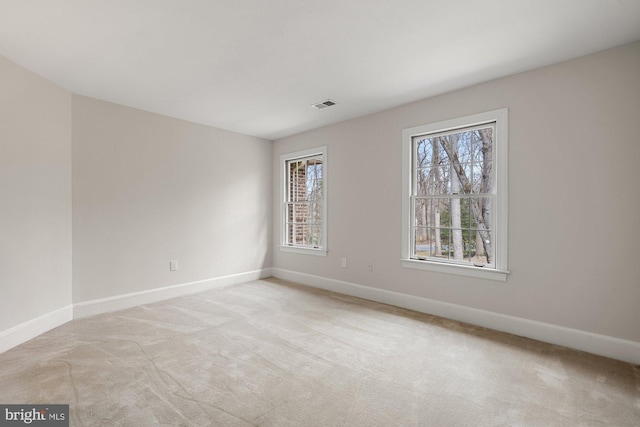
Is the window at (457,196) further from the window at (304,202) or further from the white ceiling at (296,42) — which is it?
the window at (304,202)

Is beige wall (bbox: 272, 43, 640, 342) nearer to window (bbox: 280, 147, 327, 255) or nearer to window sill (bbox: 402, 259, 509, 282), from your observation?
window sill (bbox: 402, 259, 509, 282)

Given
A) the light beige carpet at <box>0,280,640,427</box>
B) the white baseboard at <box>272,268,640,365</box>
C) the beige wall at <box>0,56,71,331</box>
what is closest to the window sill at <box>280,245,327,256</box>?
the white baseboard at <box>272,268,640,365</box>

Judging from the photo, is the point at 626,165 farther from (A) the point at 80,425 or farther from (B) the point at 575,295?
(A) the point at 80,425

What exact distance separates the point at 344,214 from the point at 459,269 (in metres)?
1.74

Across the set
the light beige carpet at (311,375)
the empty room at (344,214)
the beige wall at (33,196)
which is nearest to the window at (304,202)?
the empty room at (344,214)

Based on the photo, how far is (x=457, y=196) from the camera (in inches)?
132

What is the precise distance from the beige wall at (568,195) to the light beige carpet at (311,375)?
371 millimetres

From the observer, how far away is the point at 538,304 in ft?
9.17

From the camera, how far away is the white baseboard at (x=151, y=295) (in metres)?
3.44

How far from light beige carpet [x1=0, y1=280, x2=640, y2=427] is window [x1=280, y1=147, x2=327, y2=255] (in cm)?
187

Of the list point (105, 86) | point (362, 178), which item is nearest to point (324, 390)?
point (362, 178)

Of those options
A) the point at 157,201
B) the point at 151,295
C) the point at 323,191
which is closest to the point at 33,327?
the point at 151,295

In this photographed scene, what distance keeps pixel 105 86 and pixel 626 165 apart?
16.0ft

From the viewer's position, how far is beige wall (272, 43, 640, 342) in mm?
2416
